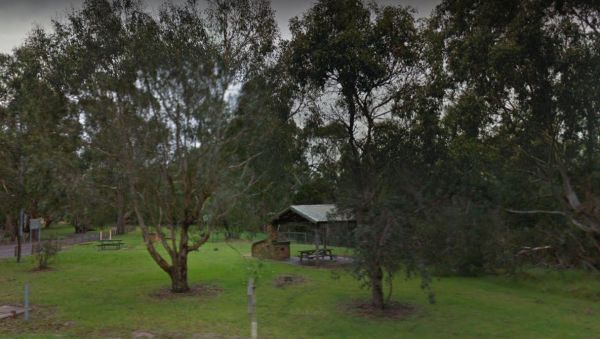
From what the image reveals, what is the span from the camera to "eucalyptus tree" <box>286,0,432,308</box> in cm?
1471

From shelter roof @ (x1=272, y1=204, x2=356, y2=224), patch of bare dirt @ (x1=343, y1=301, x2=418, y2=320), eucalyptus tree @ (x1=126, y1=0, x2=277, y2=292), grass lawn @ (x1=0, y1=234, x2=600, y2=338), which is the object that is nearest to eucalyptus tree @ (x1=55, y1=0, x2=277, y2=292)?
eucalyptus tree @ (x1=126, y1=0, x2=277, y2=292)

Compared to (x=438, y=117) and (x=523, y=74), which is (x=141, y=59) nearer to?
(x=438, y=117)

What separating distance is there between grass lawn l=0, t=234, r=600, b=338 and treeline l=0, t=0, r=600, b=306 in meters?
1.66

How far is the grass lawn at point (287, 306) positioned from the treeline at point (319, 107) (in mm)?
1656

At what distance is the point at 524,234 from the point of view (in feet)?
71.2

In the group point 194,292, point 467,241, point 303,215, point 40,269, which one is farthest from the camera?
point 303,215

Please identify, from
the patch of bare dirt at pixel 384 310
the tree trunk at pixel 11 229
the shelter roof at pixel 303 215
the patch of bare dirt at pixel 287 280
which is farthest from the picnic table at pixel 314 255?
the tree trunk at pixel 11 229

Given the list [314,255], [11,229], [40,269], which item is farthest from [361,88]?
[11,229]

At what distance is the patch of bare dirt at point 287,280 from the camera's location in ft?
62.6

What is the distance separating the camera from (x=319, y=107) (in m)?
18.7

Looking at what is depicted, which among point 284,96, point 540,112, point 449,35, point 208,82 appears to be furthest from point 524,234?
point 208,82

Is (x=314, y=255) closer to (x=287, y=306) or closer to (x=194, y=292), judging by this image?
(x=194, y=292)

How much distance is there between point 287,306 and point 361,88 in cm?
794

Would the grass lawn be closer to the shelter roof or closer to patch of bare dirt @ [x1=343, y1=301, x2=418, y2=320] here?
patch of bare dirt @ [x1=343, y1=301, x2=418, y2=320]
